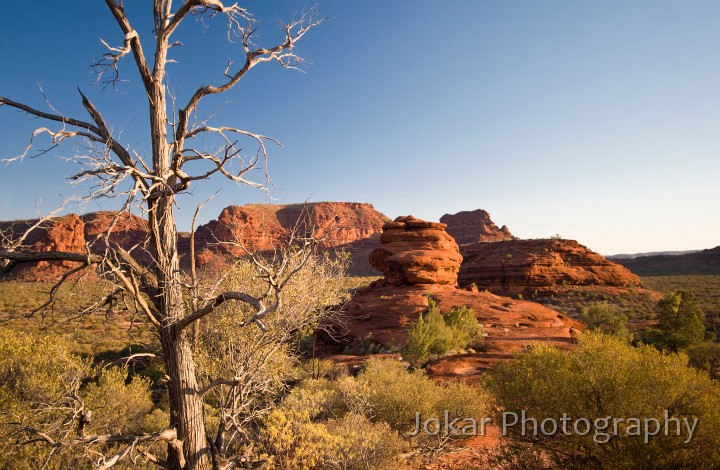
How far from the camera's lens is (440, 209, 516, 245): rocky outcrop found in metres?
96.8

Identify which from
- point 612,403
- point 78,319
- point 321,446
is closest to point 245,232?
point 321,446

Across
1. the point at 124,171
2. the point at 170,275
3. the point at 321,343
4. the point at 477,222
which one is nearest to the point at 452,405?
the point at 170,275

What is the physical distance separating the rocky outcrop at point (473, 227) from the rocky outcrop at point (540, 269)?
46.9 metres

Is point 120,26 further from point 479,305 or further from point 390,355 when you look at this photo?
point 479,305

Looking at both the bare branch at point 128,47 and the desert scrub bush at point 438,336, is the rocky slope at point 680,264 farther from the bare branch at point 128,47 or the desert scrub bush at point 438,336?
the bare branch at point 128,47

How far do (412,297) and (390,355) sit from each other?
7647 mm

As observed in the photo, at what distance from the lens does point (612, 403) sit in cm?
492

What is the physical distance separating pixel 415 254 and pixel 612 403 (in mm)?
21435

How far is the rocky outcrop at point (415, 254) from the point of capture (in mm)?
25688

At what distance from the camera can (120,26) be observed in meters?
3.18

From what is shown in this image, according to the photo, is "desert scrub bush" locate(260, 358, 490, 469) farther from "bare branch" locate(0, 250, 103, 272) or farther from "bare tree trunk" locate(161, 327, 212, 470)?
"bare branch" locate(0, 250, 103, 272)

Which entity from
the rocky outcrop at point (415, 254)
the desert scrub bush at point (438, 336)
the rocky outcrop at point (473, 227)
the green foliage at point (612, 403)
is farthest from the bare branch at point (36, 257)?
the rocky outcrop at point (473, 227)

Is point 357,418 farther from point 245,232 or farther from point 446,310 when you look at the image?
point 245,232

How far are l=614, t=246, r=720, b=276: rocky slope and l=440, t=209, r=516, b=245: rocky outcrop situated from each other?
3295 cm
